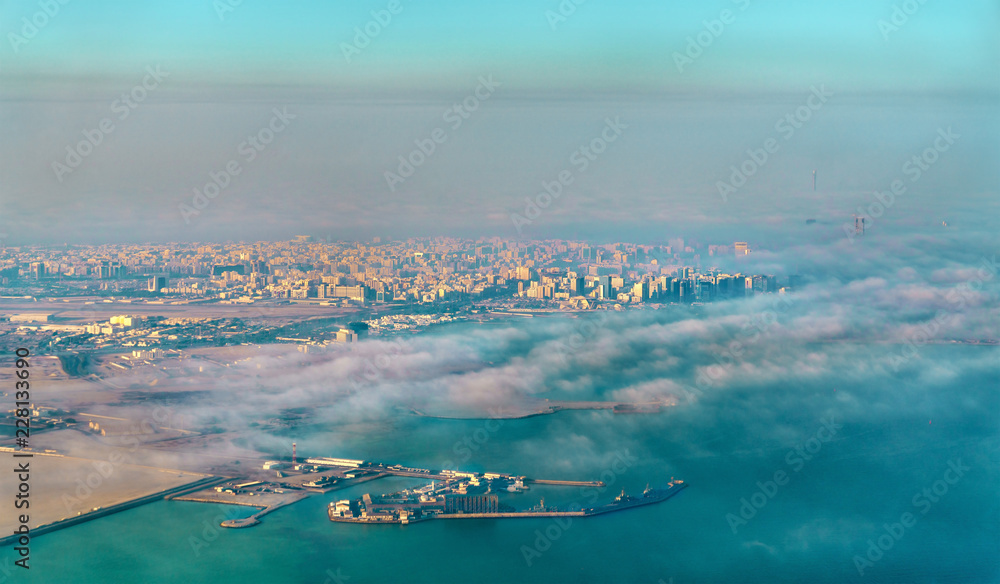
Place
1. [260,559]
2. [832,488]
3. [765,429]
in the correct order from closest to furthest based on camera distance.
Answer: [260,559] → [832,488] → [765,429]

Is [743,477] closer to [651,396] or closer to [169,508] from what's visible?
[651,396]

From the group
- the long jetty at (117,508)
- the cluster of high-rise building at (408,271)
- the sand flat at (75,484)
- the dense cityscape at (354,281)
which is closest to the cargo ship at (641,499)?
the long jetty at (117,508)

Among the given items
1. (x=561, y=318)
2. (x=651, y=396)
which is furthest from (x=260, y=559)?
(x=561, y=318)

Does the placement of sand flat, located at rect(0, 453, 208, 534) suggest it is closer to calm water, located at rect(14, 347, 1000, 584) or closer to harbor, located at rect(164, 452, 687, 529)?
calm water, located at rect(14, 347, 1000, 584)

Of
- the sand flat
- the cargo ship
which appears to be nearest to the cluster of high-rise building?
the sand flat

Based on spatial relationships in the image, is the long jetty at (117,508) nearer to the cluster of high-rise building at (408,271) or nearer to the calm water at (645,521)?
the calm water at (645,521)

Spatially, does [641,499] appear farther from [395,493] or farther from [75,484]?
[75,484]

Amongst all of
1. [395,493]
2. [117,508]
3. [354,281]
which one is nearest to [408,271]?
[354,281]
